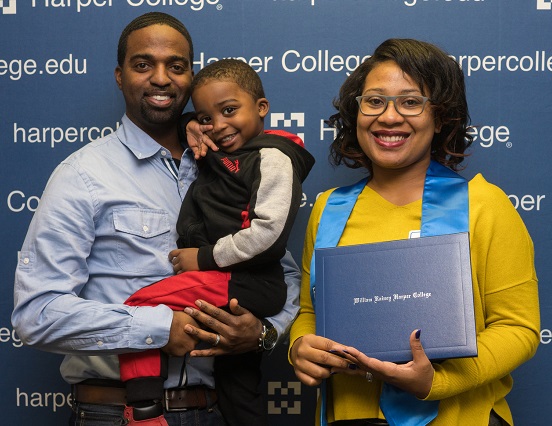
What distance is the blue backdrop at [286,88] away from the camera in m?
2.37

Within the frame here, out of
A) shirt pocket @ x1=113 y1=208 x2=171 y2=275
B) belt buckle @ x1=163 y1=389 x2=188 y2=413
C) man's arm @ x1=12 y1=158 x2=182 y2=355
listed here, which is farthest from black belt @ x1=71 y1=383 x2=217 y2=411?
shirt pocket @ x1=113 y1=208 x2=171 y2=275

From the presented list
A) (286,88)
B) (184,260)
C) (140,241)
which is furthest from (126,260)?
(286,88)

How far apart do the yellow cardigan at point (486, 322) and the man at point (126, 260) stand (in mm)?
360

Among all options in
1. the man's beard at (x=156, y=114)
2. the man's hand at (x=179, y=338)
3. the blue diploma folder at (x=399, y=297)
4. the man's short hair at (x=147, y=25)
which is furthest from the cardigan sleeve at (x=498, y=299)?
the man's short hair at (x=147, y=25)

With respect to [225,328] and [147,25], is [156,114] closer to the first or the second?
[147,25]

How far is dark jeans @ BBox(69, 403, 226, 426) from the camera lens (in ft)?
5.87

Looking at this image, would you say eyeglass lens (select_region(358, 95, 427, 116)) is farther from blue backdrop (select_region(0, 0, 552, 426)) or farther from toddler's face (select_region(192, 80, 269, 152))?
blue backdrop (select_region(0, 0, 552, 426))

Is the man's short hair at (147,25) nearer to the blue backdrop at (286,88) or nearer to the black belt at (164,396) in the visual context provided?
the blue backdrop at (286,88)

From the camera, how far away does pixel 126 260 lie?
6.09ft

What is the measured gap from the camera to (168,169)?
6.55 feet

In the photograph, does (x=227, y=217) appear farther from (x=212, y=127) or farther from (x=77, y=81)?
(x=77, y=81)

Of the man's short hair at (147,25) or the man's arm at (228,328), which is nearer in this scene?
the man's arm at (228,328)

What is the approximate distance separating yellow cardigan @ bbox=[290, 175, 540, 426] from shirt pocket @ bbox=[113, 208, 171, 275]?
0.56 m

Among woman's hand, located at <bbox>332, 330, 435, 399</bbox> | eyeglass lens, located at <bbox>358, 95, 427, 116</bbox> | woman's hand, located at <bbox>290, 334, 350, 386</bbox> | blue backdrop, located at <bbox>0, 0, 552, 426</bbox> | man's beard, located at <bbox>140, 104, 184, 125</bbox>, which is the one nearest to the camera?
woman's hand, located at <bbox>332, 330, 435, 399</bbox>
